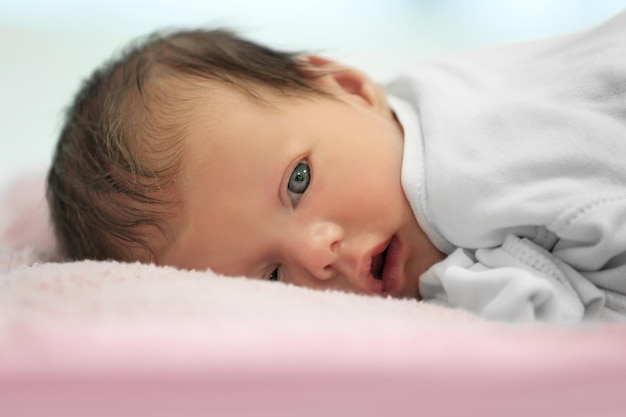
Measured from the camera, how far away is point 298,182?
3.05ft

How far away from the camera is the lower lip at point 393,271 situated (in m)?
0.92

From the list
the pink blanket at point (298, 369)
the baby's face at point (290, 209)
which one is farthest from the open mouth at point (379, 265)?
the pink blanket at point (298, 369)

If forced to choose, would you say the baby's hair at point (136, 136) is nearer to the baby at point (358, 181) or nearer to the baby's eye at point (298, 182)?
the baby at point (358, 181)

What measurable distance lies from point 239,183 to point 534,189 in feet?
1.18

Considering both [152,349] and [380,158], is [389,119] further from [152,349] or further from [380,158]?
[152,349]

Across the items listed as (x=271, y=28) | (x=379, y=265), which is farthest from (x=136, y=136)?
(x=271, y=28)

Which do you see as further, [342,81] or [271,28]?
[271,28]

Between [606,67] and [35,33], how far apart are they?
4.99ft

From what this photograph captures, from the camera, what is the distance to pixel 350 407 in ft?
1.49

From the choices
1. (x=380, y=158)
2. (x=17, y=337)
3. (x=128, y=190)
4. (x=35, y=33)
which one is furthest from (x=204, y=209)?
(x=35, y=33)

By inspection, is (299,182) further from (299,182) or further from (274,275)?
(274,275)

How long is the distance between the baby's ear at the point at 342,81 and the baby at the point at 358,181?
2.5 inches

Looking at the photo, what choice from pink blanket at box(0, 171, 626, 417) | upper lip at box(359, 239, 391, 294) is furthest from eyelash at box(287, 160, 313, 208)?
pink blanket at box(0, 171, 626, 417)

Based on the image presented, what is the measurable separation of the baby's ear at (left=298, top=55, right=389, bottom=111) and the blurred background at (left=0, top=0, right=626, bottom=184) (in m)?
0.62
